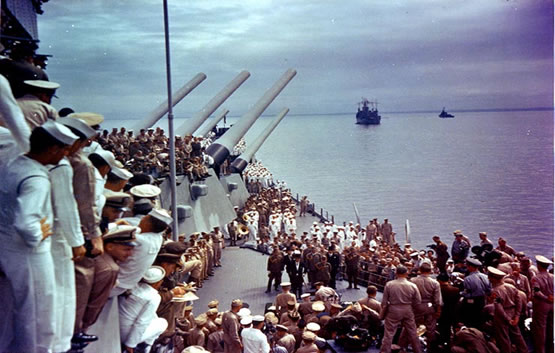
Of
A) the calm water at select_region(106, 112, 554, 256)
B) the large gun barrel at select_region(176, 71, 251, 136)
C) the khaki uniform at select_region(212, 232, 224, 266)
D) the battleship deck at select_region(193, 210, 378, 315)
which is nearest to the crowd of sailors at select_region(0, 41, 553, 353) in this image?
the battleship deck at select_region(193, 210, 378, 315)

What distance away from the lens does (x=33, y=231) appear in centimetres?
262

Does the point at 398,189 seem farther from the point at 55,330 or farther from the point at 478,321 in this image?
the point at 55,330

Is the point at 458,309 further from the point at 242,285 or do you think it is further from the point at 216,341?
the point at 242,285

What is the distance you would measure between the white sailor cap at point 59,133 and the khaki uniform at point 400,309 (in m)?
4.31

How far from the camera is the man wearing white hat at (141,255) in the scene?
370 cm

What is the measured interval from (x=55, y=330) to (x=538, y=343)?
536 centimetres

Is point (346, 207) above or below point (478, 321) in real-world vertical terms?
below

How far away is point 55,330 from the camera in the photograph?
289cm

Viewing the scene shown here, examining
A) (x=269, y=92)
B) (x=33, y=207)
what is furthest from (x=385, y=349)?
(x=269, y=92)

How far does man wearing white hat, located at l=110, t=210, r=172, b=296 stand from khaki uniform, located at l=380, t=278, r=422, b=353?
127 inches

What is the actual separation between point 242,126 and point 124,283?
17472 mm

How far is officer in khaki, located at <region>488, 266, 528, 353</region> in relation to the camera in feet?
19.2

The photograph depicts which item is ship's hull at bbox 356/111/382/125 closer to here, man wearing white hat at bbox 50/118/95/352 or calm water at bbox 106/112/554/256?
calm water at bbox 106/112/554/256

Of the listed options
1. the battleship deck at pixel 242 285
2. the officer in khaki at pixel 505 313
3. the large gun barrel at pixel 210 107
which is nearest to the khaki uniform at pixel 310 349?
the officer in khaki at pixel 505 313
